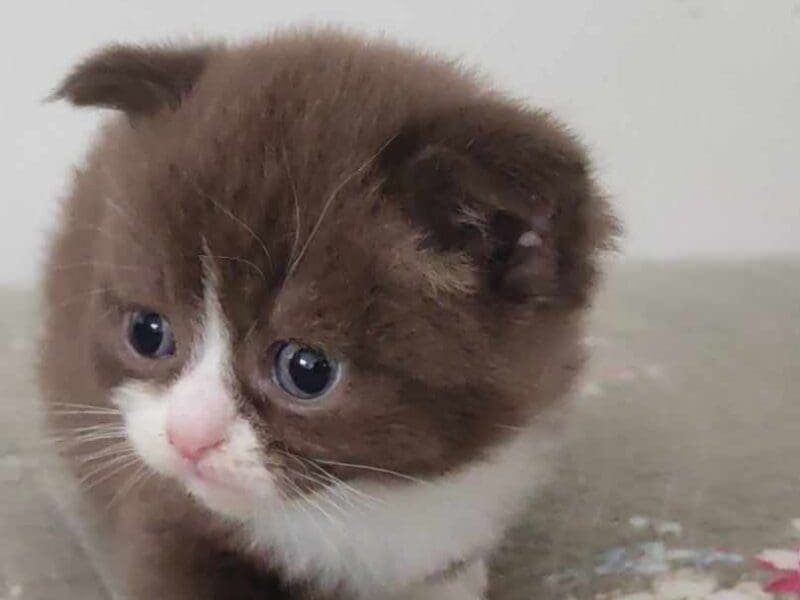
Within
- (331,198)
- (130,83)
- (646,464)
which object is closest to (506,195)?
(331,198)

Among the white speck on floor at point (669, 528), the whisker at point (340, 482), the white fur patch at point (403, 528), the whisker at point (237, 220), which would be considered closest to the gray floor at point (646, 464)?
the white speck on floor at point (669, 528)

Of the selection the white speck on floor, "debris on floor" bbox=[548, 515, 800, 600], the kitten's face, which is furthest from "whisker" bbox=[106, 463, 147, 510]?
the white speck on floor

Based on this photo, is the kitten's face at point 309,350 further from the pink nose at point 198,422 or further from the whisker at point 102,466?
the whisker at point 102,466

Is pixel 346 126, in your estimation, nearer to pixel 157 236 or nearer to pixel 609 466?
pixel 157 236

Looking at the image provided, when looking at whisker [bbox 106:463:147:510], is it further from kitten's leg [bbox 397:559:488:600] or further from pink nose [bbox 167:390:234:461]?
kitten's leg [bbox 397:559:488:600]

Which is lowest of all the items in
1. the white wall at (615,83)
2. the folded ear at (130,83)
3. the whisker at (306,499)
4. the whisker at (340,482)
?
the whisker at (306,499)

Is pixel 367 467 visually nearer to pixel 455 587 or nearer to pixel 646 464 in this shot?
pixel 455 587
